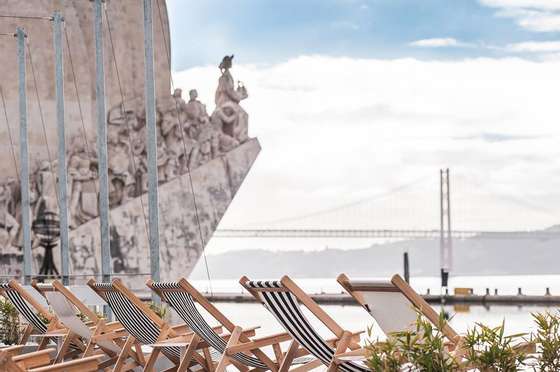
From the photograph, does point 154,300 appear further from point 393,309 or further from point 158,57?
point 158,57

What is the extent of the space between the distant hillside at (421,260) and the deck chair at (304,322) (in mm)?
68134

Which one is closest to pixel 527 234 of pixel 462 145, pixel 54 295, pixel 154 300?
pixel 462 145

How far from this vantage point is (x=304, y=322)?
16.8 feet

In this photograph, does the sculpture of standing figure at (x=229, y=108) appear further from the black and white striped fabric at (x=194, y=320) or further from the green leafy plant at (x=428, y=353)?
the green leafy plant at (x=428, y=353)

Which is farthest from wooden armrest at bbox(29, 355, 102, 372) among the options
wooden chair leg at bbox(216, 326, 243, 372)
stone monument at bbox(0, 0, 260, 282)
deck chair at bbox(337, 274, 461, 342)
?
stone monument at bbox(0, 0, 260, 282)

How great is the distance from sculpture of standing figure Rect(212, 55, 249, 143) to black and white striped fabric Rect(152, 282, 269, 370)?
1832 centimetres

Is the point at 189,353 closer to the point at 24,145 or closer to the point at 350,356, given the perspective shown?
the point at 350,356

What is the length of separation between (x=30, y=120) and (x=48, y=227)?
1.99m

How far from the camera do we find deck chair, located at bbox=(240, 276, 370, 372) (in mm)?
5109

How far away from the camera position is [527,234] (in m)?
50.1

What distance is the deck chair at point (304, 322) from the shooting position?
5.11m

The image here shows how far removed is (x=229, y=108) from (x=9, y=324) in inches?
600

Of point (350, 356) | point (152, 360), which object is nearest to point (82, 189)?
point (152, 360)

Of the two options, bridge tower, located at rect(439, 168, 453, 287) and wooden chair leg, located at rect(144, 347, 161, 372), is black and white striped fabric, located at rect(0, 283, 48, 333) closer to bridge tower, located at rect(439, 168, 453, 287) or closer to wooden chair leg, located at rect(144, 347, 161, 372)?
wooden chair leg, located at rect(144, 347, 161, 372)
